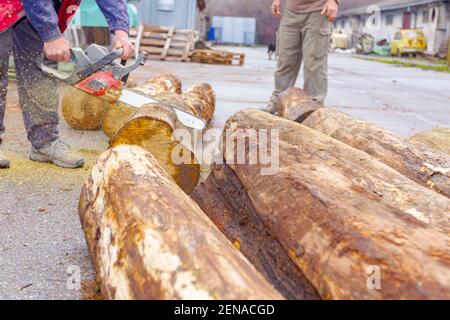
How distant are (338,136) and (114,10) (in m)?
1.72

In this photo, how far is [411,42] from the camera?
105 ft

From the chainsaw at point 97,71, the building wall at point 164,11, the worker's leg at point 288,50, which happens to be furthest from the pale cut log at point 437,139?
the building wall at point 164,11

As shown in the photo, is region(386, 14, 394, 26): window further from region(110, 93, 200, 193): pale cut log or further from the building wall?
region(110, 93, 200, 193): pale cut log

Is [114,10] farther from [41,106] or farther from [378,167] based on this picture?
[378,167]

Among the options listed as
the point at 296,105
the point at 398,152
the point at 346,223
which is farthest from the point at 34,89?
the point at 346,223

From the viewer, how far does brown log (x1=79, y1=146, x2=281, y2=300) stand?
4.88 feet

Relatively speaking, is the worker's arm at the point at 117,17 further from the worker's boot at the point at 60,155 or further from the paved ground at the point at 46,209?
the paved ground at the point at 46,209

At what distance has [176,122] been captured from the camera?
359 cm

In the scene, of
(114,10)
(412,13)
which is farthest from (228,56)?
(412,13)

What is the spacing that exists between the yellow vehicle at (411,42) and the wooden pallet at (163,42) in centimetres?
1827

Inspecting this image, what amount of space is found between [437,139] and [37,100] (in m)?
2.76

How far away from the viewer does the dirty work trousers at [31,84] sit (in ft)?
11.8

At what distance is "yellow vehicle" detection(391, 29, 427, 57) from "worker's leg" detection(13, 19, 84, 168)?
1219 inches
